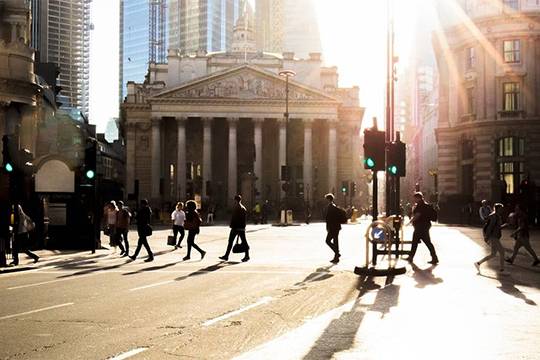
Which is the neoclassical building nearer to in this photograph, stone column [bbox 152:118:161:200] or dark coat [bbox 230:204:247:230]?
stone column [bbox 152:118:161:200]

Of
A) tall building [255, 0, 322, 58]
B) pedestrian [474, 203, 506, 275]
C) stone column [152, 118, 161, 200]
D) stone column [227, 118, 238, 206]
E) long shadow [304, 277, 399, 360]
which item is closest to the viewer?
long shadow [304, 277, 399, 360]

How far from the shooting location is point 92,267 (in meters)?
21.7

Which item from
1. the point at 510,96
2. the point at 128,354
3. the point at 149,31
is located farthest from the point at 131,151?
the point at 149,31

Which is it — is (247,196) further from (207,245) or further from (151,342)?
(151,342)

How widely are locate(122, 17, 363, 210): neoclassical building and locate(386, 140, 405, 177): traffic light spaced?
59.0 m

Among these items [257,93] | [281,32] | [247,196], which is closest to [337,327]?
[247,196]

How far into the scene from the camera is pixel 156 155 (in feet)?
304

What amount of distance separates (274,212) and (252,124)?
43.7 ft

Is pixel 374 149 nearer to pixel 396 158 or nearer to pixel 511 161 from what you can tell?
pixel 396 158

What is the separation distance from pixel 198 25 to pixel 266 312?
173 m

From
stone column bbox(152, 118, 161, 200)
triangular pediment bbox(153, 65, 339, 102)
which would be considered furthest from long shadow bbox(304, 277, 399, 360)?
stone column bbox(152, 118, 161, 200)

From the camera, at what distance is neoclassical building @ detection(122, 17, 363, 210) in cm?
9138

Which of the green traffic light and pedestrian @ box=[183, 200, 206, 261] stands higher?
A: the green traffic light

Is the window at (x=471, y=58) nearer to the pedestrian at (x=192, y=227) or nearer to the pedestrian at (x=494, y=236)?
the pedestrian at (x=192, y=227)
